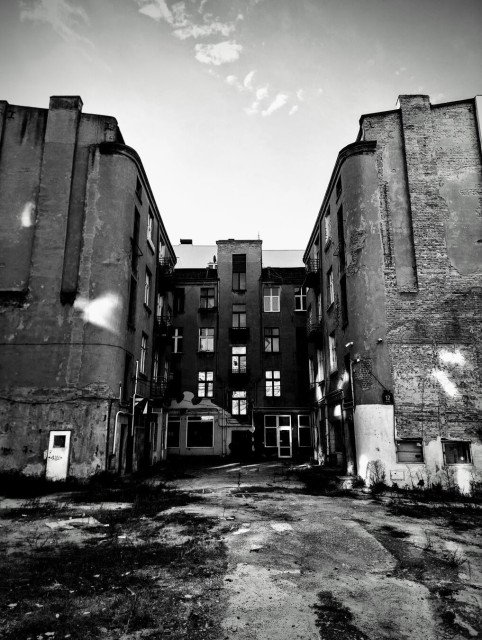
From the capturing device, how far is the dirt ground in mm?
4344

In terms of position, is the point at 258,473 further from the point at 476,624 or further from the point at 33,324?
the point at 476,624

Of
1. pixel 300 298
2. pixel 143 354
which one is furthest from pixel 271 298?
pixel 143 354

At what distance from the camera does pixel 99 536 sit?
7.91 metres

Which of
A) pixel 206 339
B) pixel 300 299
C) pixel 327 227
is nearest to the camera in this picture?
pixel 327 227

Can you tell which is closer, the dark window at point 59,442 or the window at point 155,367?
the dark window at point 59,442

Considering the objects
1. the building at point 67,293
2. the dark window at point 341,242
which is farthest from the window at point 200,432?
the dark window at point 341,242

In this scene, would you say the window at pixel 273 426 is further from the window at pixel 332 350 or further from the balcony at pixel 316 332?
the window at pixel 332 350

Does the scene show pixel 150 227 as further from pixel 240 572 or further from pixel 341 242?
pixel 240 572

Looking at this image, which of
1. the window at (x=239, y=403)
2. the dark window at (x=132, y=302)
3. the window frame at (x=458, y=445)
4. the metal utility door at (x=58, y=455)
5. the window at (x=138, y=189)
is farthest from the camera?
the window at (x=239, y=403)

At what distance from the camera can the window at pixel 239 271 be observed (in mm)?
30859

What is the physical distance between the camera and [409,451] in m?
14.4

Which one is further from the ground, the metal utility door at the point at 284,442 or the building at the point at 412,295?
the building at the point at 412,295

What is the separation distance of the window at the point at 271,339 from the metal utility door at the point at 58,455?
1692 cm

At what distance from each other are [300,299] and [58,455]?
2003 cm
